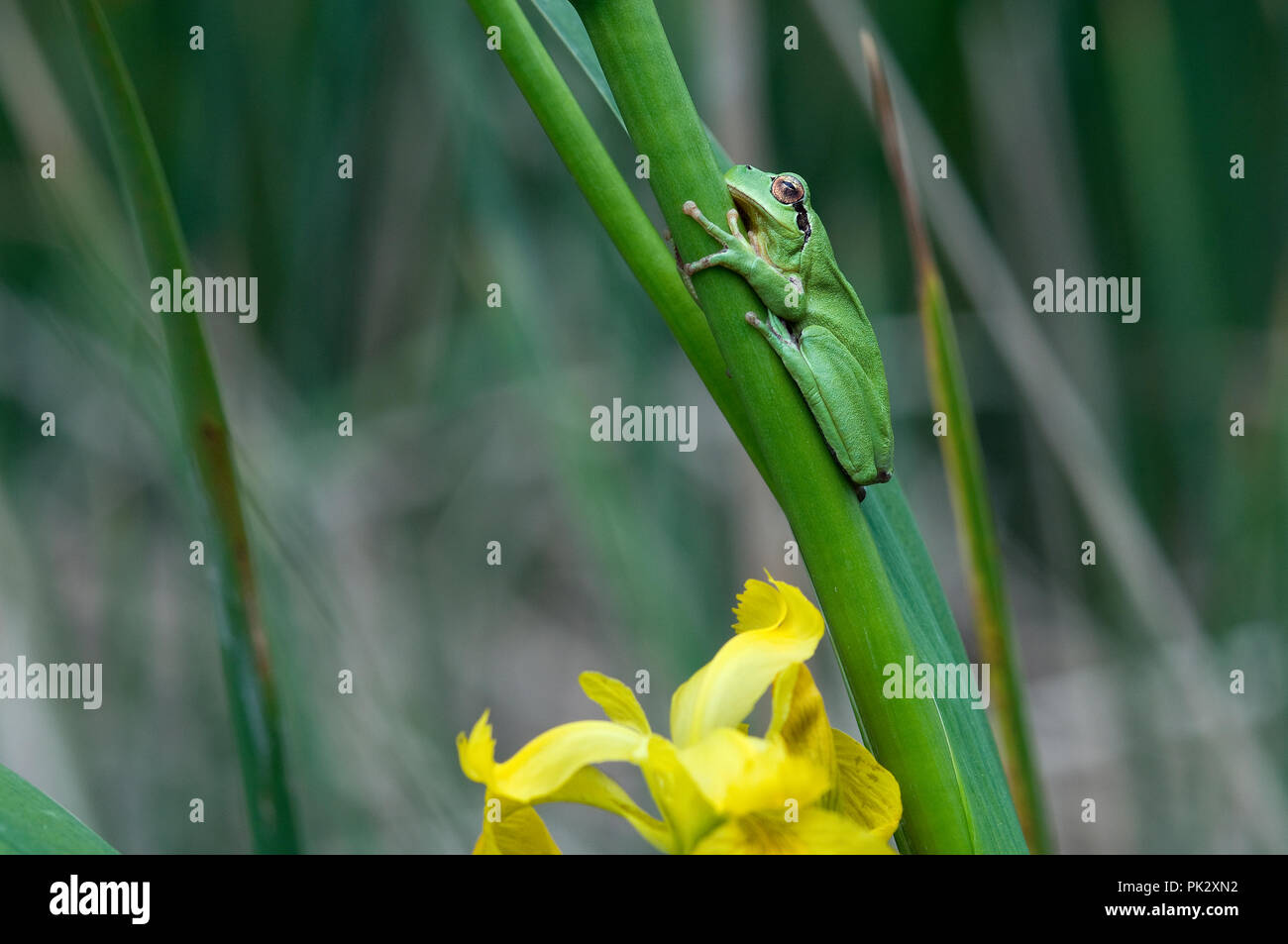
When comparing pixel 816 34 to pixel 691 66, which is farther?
pixel 816 34

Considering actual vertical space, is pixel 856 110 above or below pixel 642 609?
above

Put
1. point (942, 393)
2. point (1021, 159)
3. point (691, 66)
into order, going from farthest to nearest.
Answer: point (1021, 159) → point (691, 66) → point (942, 393)

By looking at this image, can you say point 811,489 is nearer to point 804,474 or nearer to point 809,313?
point 804,474

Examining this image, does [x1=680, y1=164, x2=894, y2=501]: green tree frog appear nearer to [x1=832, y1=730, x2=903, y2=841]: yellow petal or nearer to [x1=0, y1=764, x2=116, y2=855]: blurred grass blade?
[x1=832, y1=730, x2=903, y2=841]: yellow petal

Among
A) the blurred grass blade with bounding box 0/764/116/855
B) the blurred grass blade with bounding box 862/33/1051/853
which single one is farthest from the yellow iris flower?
the blurred grass blade with bounding box 862/33/1051/853

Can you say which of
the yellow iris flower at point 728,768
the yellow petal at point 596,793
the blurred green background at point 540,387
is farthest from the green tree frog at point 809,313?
the blurred green background at point 540,387
